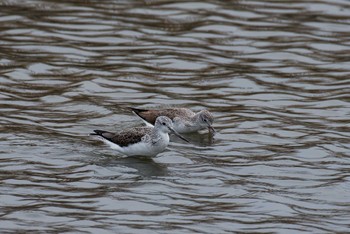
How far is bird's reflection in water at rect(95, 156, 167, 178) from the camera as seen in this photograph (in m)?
15.4

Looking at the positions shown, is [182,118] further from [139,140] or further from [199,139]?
[139,140]

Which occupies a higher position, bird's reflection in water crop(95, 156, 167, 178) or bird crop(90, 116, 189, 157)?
bird crop(90, 116, 189, 157)

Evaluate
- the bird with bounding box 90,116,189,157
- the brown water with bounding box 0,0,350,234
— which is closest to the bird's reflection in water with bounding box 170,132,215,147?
the brown water with bounding box 0,0,350,234

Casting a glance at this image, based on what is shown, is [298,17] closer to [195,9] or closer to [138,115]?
[195,9]

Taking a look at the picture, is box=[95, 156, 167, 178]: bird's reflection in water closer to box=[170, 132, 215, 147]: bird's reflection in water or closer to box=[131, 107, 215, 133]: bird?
box=[170, 132, 215, 147]: bird's reflection in water

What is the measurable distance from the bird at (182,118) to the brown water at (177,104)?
308 mm

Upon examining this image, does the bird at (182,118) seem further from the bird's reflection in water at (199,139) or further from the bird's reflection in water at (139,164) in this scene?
the bird's reflection in water at (139,164)

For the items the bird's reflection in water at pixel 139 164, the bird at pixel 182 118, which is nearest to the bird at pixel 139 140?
the bird's reflection in water at pixel 139 164

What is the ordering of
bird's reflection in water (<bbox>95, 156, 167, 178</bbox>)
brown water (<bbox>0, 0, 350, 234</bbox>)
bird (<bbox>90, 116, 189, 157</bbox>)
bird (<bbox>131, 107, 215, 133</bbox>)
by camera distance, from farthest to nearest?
bird (<bbox>131, 107, 215, 133</bbox>), bird (<bbox>90, 116, 189, 157</bbox>), bird's reflection in water (<bbox>95, 156, 167, 178</bbox>), brown water (<bbox>0, 0, 350, 234</bbox>)

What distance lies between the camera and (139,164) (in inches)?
629

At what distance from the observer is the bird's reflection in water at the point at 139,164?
50.7 ft

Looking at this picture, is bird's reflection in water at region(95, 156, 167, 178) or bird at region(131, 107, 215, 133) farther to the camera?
bird at region(131, 107, 215, 133)

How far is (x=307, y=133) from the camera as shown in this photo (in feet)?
56.2

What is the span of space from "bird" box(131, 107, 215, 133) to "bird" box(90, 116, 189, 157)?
1.27 metres
